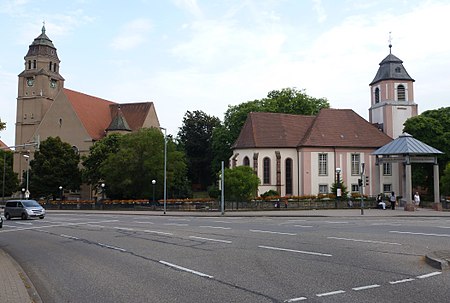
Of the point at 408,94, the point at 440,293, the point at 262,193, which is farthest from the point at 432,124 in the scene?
the point at 440,293

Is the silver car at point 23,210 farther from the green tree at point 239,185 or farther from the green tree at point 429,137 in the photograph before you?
the green tree at point 429,137

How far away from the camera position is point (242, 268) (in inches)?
432

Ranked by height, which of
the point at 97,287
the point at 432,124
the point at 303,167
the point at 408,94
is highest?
the point at 408,94

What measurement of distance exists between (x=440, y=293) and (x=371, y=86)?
64435mm

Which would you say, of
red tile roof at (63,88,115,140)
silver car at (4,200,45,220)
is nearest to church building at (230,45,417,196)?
silver car at (4,200,45,220)

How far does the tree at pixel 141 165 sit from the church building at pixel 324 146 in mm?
9229

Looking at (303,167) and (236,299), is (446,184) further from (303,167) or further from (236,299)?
(236,299)

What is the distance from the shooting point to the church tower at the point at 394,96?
65812 millimetres

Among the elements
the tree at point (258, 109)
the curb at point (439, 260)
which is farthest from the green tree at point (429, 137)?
the curb at point (439, 260)

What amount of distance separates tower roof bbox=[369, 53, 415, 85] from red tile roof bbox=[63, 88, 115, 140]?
4643cm

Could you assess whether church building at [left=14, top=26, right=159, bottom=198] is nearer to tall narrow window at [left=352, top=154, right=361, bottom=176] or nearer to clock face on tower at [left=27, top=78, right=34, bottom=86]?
clock face on tower at [left=27, top=78, right=34, bottom=86]

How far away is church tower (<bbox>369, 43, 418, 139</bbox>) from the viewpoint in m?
65.8

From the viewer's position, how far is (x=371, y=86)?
68.9 meters

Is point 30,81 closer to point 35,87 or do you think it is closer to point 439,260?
point 35,87
